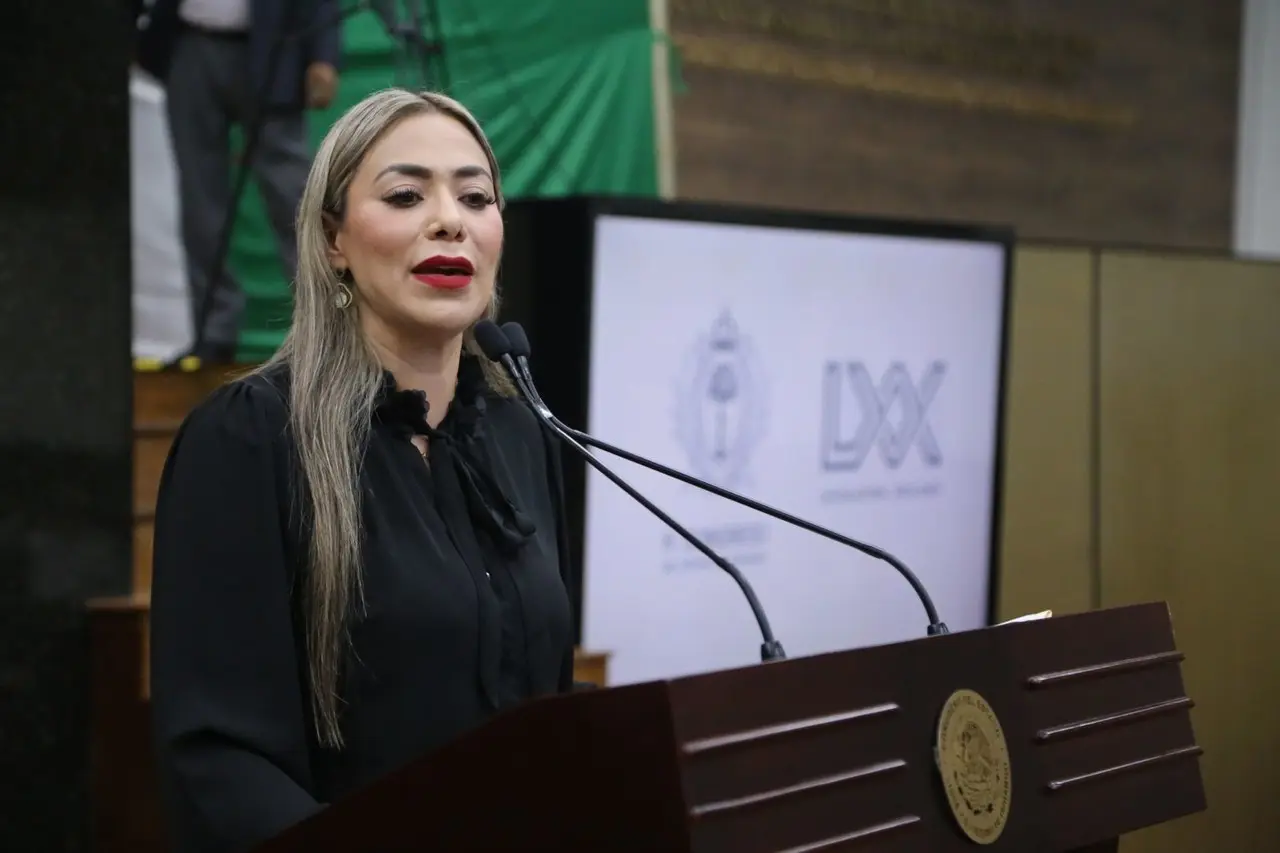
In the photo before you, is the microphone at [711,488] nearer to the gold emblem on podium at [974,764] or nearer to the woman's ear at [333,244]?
the gold emblem on podium at [974,764]

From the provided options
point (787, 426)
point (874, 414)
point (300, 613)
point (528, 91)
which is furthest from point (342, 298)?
point (528, 91)

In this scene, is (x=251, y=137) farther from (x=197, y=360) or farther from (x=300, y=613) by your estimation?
(x=300, y=613)

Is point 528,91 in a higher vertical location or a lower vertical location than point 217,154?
higher

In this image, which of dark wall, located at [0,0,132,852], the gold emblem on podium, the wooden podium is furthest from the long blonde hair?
dark wall, located at [0,0,132,852]

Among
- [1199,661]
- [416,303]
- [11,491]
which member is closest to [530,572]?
[416,303]

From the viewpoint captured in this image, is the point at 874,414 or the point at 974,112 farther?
the point at 974,112

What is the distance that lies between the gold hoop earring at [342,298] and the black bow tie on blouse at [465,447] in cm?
8

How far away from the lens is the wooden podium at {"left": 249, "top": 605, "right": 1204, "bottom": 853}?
44.6 inches

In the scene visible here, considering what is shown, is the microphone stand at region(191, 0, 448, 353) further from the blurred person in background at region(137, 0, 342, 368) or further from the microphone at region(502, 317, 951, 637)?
the microphone at region(502, 317, 951, 637)

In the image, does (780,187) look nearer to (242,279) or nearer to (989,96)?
(989,96)

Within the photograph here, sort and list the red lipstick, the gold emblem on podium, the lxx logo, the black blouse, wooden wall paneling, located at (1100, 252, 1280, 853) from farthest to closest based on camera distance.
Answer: wooden wall paneling, located at (1100, 252, 1280, 853) → the lxx logo → the red lipstick → the black blouse → the gold emblem on podium

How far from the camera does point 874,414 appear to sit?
3.47m

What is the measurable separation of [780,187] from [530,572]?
10.00 ft

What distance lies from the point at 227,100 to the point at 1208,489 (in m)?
2.61
